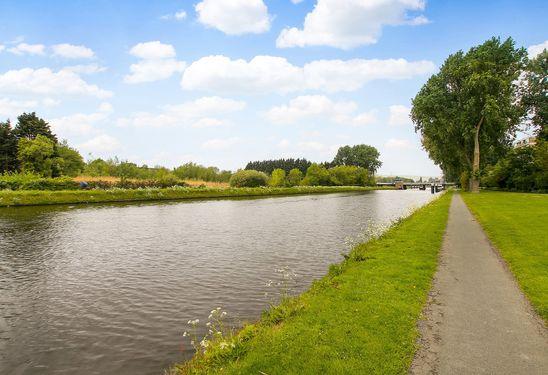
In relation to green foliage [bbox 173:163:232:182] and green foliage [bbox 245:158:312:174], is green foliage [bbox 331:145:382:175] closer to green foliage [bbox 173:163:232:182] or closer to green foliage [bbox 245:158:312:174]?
green foliage [bbox 245:158:312:174]

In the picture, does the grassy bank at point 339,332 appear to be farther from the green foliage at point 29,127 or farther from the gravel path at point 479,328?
the green foliage at point 29,127

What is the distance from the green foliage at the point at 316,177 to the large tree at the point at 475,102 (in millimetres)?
71760

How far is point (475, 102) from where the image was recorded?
51.5 meters

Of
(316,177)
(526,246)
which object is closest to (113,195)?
(526,246)

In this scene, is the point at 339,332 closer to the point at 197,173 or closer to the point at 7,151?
the point at 7,151

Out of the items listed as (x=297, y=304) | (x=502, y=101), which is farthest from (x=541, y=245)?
(x=502, y=101)

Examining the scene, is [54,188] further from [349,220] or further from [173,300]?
[173,300]

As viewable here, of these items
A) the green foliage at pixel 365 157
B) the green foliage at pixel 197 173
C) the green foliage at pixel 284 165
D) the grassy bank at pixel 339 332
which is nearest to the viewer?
the grassy bank at pixel 339 332

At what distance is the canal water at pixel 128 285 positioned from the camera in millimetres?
7934

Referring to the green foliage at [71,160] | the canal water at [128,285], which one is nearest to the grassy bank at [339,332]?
the canal water at [128,285]

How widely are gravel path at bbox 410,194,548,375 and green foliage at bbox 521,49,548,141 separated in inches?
2410

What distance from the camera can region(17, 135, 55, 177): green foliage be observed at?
68.5 m

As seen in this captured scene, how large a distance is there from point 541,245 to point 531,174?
54.1 metres

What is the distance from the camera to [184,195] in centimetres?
6250
